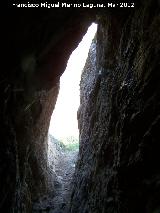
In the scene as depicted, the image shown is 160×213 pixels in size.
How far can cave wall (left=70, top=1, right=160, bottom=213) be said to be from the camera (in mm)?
5223

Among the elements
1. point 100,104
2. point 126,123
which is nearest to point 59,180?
point 100,104

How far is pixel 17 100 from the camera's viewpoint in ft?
32.9

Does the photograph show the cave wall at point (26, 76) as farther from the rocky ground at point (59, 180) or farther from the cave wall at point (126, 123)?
the cave wall at point (126, 123)

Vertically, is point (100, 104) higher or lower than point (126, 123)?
higher

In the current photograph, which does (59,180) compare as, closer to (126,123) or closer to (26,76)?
(26,76)

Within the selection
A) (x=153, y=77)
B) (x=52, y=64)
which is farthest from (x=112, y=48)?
(x=153, y=77)

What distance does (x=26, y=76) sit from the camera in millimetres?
9359

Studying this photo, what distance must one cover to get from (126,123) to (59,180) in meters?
10.6

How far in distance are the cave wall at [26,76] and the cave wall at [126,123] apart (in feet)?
4.91

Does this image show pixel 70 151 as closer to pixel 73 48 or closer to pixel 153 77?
pixel 73 48

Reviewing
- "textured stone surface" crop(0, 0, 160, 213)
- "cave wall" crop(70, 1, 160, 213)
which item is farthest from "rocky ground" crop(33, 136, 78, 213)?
"cave wall" crop(70, 1, 160, 213)

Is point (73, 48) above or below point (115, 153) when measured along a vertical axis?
above

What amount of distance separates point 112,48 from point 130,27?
1.86 metres

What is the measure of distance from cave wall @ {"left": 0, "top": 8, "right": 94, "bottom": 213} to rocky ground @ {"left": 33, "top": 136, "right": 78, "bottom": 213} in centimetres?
58
